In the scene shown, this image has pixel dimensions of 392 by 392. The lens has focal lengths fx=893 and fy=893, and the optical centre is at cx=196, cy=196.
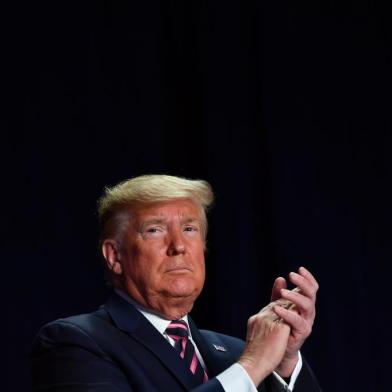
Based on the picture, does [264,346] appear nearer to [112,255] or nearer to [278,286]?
[278,286]

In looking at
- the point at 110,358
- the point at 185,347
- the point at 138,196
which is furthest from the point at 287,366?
the point at 138,196

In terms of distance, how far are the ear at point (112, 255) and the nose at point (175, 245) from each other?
0.16 metres

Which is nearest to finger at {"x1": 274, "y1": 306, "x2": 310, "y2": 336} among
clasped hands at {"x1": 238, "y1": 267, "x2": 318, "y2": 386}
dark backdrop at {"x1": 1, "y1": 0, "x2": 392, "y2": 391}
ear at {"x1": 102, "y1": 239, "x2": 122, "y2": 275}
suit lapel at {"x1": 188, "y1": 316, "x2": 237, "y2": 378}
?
clasped hands at {"x1": 238, "y1": 267, "x2": 318, "y2": 386}

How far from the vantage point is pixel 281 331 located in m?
2.26

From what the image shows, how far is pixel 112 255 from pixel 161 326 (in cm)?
25

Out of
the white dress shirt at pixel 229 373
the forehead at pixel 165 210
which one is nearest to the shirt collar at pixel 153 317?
the white dress shirt at pixel 229 373

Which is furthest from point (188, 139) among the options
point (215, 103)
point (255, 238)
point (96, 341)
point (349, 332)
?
point (96, 341)

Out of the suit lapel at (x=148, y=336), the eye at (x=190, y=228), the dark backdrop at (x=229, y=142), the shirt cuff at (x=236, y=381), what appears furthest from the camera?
the dark backdrop at (x=229, y=142)

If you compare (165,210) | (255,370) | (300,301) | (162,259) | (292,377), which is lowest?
(292,377)

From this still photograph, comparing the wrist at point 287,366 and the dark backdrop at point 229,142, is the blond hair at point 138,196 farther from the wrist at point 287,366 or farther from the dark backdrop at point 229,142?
the dark backdrop at point 229,142

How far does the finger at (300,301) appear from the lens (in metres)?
2.33

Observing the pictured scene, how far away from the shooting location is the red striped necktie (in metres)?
2.32

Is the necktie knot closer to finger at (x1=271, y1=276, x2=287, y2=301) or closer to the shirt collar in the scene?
the shirt collar

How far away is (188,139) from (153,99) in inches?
9.7
